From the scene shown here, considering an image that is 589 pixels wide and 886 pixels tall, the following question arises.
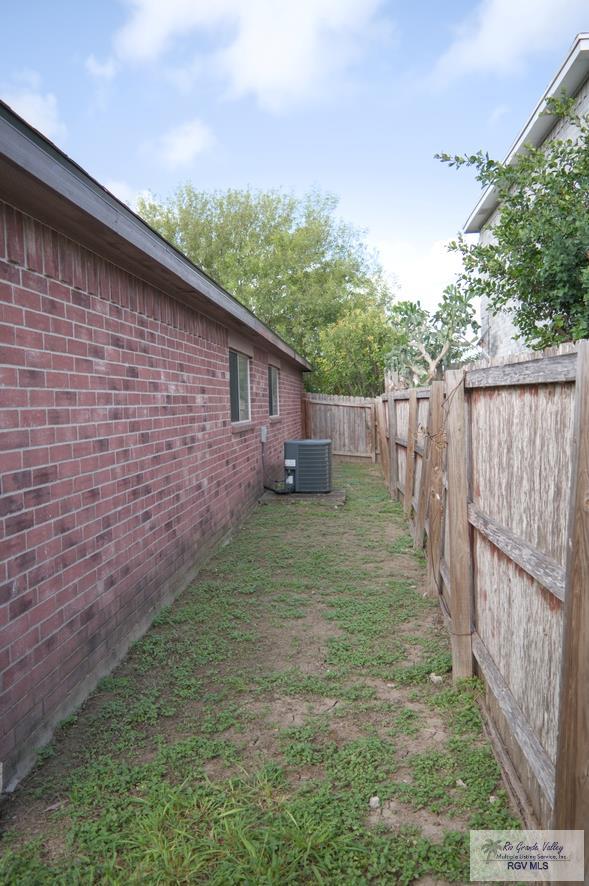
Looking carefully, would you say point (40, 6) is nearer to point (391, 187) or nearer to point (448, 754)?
point (448, 754)

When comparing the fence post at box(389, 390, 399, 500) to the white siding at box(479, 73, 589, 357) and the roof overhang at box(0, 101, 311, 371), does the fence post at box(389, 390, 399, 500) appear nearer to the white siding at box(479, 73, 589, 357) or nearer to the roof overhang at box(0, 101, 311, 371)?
the white siding at box(479, 73, 589, 357)

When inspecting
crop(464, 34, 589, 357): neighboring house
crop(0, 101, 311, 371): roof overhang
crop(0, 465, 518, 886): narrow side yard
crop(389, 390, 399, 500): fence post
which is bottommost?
crop(0, 465, 518, 886): narrow side yard

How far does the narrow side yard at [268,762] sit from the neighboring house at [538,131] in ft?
11.3

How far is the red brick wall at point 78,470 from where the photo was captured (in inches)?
110

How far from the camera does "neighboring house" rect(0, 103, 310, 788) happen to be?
2.76 metres

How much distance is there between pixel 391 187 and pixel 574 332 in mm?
22657

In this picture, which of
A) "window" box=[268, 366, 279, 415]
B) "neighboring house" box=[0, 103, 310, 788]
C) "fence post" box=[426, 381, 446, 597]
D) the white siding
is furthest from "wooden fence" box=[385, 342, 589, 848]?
"window" box=[268, 366, 279, 415]

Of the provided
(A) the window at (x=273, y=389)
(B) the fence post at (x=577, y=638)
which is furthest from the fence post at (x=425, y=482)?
(A) the window at (x=273, y=389)

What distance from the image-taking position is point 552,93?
8.02 metres

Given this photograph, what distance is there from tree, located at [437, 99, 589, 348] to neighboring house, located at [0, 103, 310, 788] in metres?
2.82

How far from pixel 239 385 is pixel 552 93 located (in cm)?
561

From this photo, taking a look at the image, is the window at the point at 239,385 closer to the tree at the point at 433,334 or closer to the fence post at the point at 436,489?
the fence post at the point at 436,489

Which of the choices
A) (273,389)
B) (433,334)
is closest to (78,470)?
(273,389)

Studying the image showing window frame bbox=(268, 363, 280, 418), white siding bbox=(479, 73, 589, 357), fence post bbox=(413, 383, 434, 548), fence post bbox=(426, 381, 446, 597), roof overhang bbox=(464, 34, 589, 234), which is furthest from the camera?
window frame bbox=(268, 363, 280, 418)
